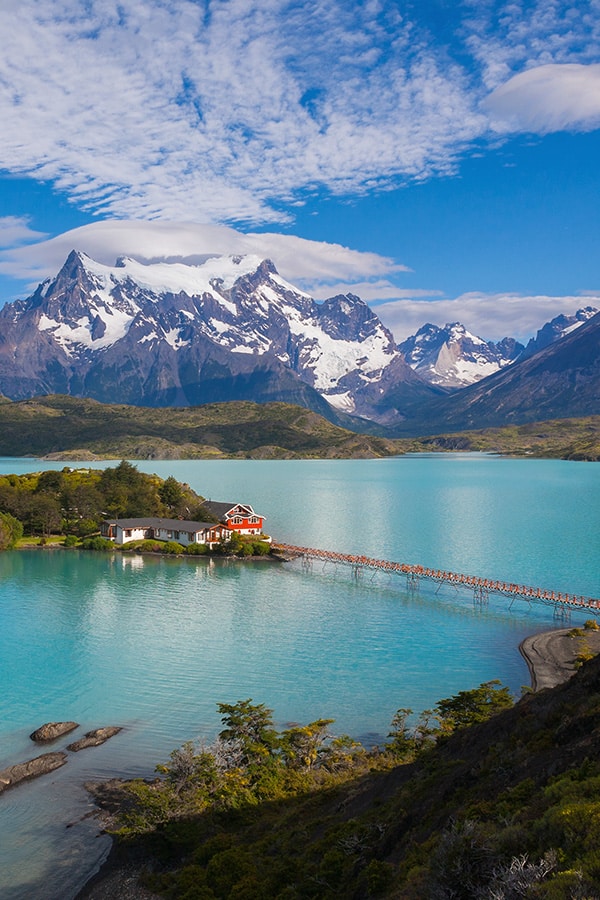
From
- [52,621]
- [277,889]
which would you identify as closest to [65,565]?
[52,621]

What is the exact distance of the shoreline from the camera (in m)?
21.9

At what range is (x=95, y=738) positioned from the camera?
3428 cm

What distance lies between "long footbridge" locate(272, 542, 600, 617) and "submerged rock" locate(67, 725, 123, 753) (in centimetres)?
3902

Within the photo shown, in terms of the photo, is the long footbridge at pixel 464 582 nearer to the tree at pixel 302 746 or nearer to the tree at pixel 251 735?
the tree at pixel 302 746

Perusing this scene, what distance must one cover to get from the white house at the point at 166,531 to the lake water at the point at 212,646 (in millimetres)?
6595

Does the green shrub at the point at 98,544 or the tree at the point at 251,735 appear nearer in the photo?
the tree at the point at 251,735

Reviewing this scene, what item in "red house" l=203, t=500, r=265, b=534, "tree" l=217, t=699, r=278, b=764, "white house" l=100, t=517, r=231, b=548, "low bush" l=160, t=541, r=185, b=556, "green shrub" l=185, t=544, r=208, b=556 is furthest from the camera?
"red house" l=203, t=500, r=265, b=534

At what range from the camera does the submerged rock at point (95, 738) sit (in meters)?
33.4

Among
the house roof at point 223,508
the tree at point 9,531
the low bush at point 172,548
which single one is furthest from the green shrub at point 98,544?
the house roof at point 223,508

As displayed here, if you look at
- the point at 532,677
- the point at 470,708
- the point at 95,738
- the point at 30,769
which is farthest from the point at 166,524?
the point at 470,708

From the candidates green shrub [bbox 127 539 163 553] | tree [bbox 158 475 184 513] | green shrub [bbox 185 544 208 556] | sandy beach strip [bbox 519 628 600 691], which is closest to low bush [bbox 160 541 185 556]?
green shrub [bbox 127 539 163 553]

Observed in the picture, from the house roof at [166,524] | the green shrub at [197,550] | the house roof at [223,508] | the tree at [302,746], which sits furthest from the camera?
the house roof at [223,508]

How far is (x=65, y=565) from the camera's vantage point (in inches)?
3177

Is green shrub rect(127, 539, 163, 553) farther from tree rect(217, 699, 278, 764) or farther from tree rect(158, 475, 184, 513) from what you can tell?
tree rect(217, 699, 278, 764)
